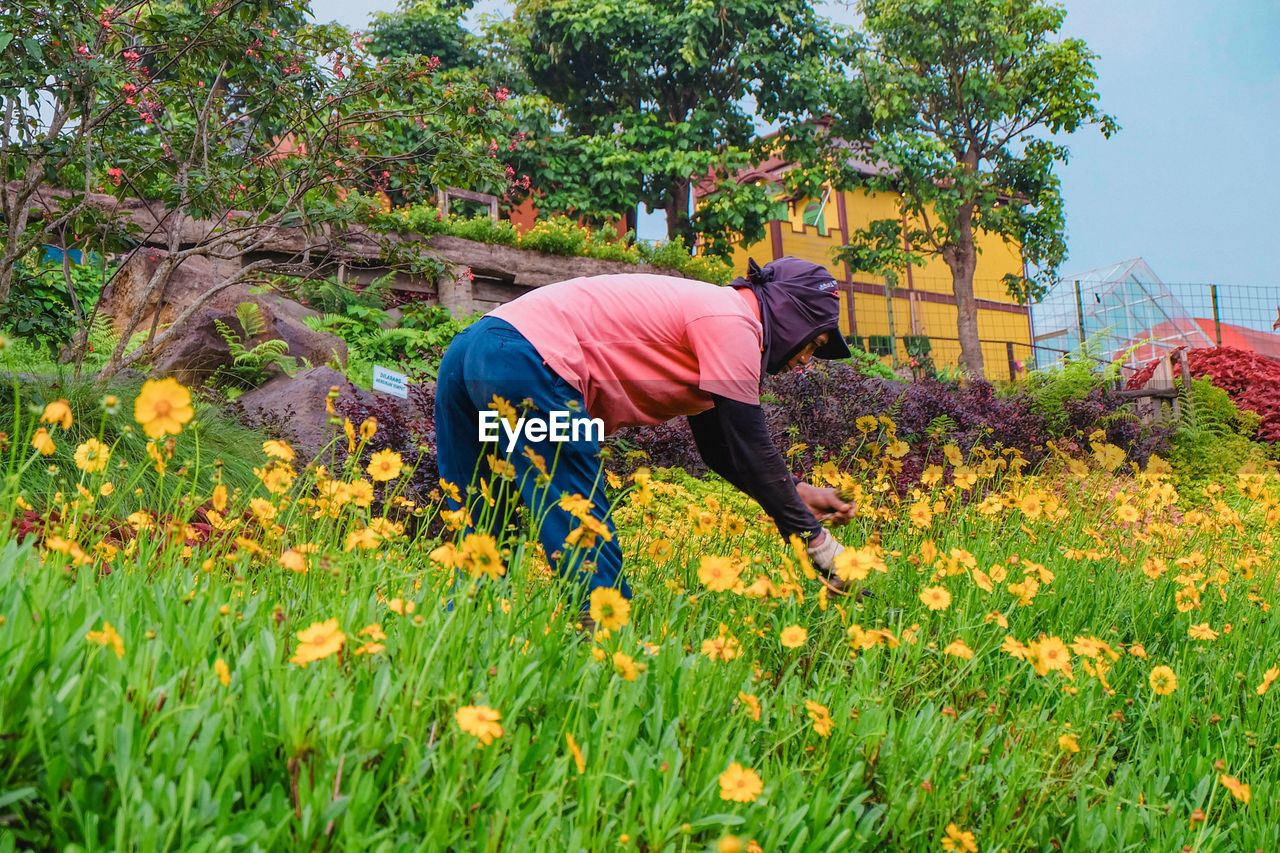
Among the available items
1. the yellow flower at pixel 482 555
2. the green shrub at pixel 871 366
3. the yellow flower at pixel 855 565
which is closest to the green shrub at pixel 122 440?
the yellow flower at pixel 482 555

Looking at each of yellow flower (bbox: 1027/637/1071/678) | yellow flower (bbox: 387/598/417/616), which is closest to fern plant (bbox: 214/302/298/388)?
yellow flower (bbox: 387/598/417/616)

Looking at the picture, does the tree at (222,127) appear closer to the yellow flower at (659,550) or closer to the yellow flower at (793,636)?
the yellow flower at (659,550)

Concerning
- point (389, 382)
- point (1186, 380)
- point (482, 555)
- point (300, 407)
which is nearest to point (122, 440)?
point (389, 382)

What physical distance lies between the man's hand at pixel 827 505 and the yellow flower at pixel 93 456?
176 centimetres

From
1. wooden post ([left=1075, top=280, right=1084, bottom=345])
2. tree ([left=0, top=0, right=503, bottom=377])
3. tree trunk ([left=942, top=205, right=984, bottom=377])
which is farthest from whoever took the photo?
wooden post ([left=1075, top=280, right=1084, bottom=345])

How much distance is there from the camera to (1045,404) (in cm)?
864

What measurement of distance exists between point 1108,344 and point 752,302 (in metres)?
18.6

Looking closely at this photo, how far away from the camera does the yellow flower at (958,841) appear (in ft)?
4.89

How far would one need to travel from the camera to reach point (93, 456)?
182 centimetres

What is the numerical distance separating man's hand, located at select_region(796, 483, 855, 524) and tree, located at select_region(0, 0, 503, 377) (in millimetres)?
3951

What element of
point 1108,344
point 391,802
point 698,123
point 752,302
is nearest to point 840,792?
point 391,802

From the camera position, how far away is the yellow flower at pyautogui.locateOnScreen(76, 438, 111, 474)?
1.72 metres

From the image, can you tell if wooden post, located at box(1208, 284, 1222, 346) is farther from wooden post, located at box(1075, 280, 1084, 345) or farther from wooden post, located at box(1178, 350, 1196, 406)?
wooden post, located at box(1178, 350, 1196, 406)

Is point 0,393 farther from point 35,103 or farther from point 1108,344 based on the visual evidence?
point 1108,344
